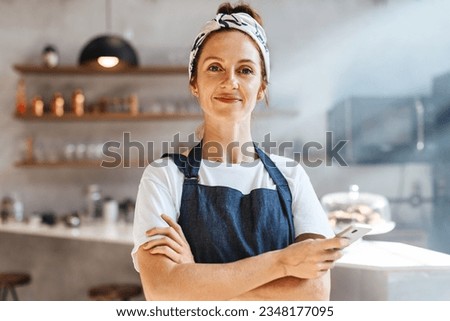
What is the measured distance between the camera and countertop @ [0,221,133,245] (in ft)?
9.01

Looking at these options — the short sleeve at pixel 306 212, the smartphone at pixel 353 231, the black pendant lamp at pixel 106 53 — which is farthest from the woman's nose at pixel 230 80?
the black pendant lamp at pixel 106 53

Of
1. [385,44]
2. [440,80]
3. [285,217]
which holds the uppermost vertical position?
[385,44]

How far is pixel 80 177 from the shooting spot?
12.2ft

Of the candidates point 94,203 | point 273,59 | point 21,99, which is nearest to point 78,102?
point 21,99

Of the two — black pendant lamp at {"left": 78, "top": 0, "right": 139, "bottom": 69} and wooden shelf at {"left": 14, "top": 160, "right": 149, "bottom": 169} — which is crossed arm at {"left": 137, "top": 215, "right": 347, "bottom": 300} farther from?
wooden shelf at {"left": 14, "top": 160, "right": 149, "bottom": 169}

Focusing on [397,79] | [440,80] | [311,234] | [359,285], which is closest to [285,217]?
[311,234]

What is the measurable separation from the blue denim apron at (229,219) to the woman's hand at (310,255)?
0.08m

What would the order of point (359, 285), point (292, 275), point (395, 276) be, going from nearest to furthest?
point (292, 275) < point (395, 276) < point (359, 285)

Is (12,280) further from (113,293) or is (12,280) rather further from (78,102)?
(78,102)

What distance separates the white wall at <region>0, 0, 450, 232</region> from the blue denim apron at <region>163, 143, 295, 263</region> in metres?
2.54

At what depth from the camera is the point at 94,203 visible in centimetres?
345

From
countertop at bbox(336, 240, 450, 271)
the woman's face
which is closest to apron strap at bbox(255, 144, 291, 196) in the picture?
the woman's face

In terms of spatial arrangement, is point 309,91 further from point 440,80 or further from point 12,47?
point 12,47

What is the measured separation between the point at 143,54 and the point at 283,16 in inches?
39.1
